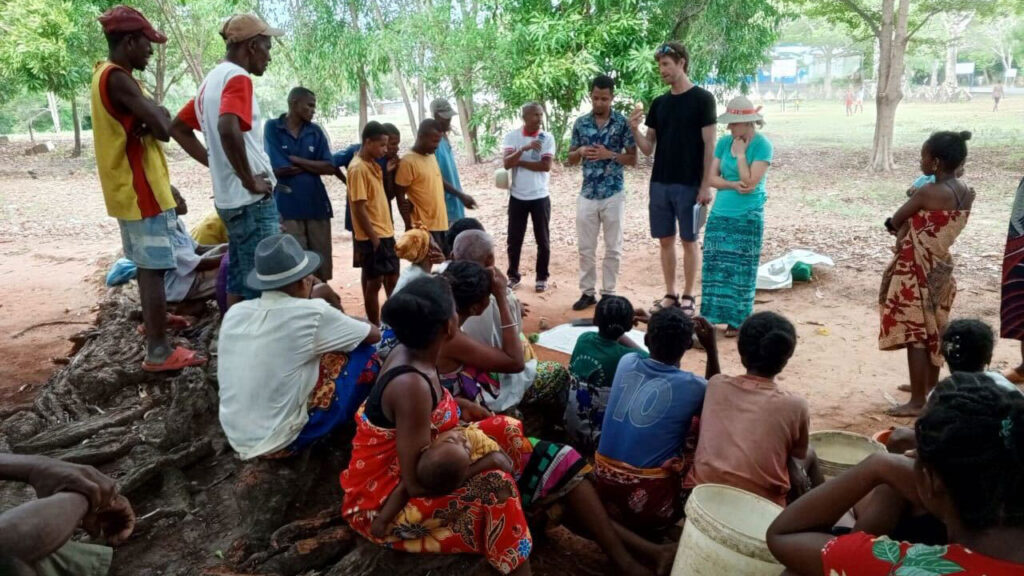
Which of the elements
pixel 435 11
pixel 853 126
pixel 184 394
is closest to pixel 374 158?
pixel 184 394

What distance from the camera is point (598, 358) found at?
3.13 metres

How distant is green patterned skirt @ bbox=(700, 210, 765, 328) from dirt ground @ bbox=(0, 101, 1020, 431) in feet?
0.82

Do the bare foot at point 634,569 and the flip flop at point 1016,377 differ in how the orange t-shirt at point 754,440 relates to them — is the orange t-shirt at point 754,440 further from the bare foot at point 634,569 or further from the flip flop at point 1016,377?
the flip flop at point 1016,377

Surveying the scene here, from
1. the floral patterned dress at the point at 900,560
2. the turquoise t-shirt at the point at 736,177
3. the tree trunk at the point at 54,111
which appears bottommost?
the floral patterned dress at the point at 900,560

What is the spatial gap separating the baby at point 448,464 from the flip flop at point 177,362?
1.95m

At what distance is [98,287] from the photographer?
675 cm

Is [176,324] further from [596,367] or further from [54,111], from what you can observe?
[54,111]

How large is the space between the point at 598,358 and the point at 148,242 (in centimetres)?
235

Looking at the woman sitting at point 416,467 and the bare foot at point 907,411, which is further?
the bare foot at point 907,411

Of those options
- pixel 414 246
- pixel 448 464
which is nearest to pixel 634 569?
pixel 448 464

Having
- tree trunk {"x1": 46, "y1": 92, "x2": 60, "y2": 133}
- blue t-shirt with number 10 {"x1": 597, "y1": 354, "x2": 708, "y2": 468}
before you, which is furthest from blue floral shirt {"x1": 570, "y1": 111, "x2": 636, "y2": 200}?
tree trunk {"x1": 46, "y1": 92, "x2": 60, "y2": 133}

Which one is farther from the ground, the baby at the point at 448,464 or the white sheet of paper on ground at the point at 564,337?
the baby at the point at 448,464

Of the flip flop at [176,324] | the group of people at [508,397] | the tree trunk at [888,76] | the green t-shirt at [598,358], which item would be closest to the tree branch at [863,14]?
the tree trunk at [888,76]

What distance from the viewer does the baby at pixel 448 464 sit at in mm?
2104
